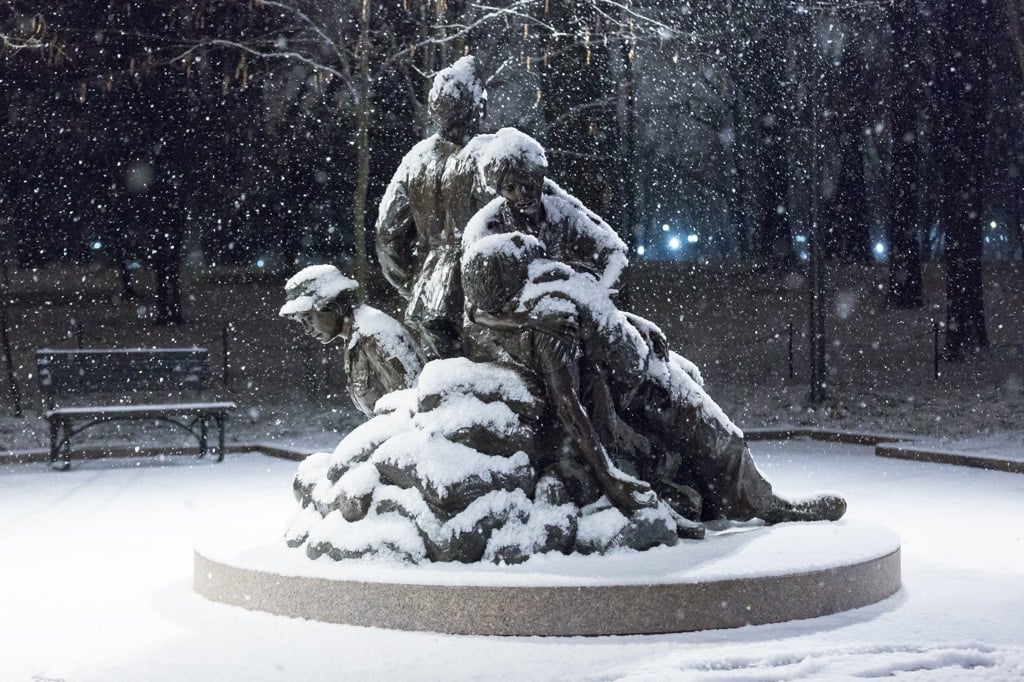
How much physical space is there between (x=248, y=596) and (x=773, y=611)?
2.52 meters

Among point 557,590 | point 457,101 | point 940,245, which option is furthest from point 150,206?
point 940,245

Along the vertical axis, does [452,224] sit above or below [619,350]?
above

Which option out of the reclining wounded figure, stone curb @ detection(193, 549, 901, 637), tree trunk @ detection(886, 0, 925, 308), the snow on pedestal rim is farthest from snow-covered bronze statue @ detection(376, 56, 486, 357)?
tree trunk @ detection(886, 0, 925, 308)

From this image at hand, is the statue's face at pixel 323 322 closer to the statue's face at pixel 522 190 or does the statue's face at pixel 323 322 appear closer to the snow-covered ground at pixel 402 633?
the snow-covered ground at pixel 402 633

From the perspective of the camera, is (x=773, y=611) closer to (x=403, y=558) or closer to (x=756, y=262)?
(x=403, y=558)

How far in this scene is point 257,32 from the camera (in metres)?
21.1

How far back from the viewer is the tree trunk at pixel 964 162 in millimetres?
19938

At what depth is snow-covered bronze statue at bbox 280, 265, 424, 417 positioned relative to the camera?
7.85 metres

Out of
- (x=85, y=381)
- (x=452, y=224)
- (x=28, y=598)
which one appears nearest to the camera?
(x=28, y=598)

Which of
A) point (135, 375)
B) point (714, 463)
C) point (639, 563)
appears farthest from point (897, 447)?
point (135, 375)

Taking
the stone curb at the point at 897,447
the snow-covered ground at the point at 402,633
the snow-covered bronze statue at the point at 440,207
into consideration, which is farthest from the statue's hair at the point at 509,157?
the stone curb at the point at 897,447

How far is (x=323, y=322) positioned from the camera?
314 inches

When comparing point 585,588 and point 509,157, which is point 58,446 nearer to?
point 509,157

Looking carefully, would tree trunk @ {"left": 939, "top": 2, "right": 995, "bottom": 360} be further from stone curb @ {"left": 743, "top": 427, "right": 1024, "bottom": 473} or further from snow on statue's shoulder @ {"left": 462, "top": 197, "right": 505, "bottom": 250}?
snow on statue's shoulder @ {"left": 462, "top": 197, "right": 505, "bottom": 250}
